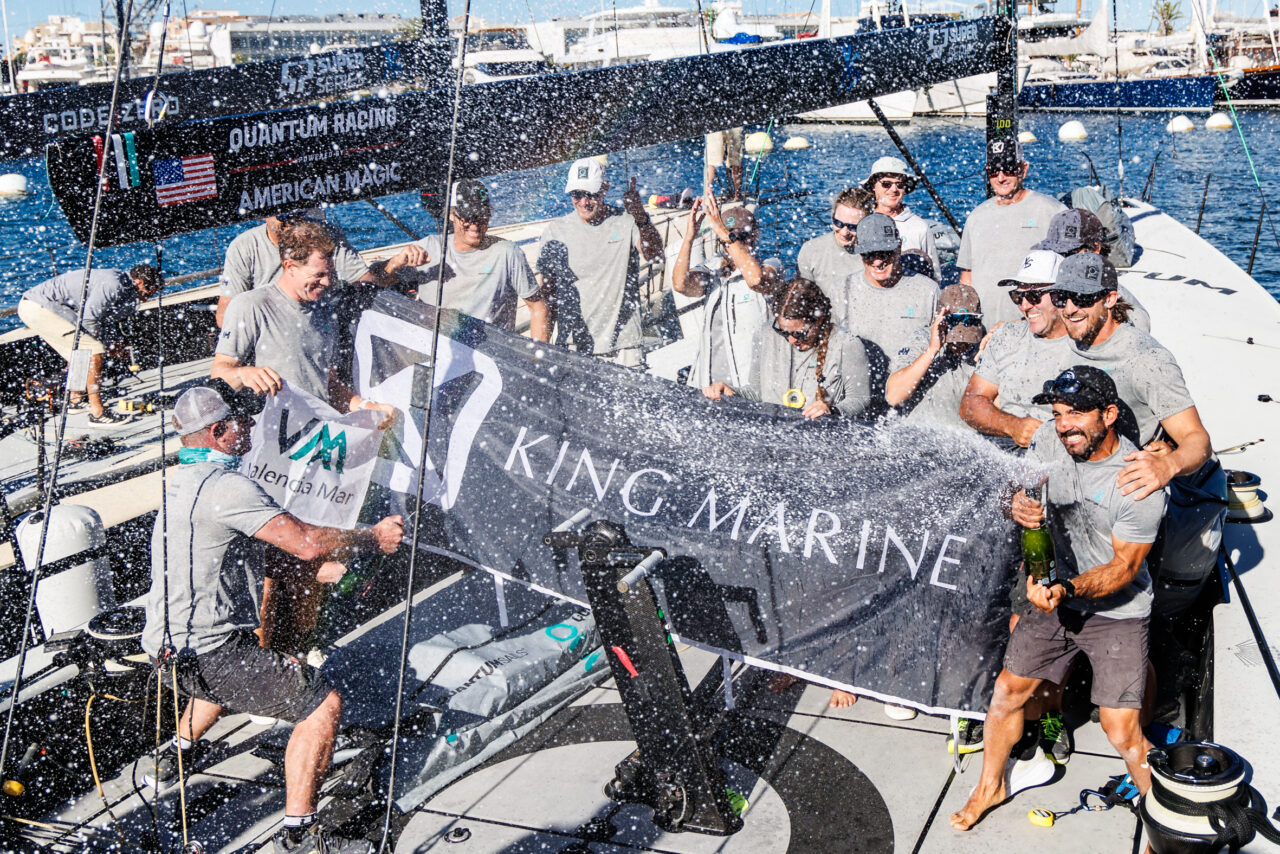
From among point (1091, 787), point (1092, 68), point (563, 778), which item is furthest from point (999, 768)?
point (1092, 68)

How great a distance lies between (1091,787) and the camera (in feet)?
13.0

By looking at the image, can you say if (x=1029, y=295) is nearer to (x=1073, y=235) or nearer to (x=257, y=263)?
(x=1073, y=235)

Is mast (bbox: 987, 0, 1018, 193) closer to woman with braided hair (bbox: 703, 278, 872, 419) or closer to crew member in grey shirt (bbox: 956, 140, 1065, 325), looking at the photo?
crew member in grey shirt (bbox: 956, 140, 1065, 325)

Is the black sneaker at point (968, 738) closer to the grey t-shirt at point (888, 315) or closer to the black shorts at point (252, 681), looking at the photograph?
the grey t-shirt at point (888, 315)

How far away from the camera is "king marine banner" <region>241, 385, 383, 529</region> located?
4648 mm

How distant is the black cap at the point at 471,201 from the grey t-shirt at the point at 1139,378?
2.93 metres

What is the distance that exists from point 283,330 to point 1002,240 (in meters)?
3.83

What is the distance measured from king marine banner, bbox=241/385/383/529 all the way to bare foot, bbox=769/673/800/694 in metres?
1.97

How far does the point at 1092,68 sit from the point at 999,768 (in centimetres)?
7517

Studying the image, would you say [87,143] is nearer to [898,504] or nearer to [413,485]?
[413,485]

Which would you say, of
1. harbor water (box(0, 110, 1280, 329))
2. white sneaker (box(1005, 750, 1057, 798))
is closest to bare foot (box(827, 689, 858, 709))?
white sneaker (box(1005, 750, 1057, 798))

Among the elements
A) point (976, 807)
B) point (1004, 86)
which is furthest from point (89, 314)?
point (976, 807)

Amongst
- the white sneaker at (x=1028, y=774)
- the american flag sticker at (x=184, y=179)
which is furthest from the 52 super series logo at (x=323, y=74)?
the white sneaker at (x=1028, y=774)

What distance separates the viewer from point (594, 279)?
248 inches
